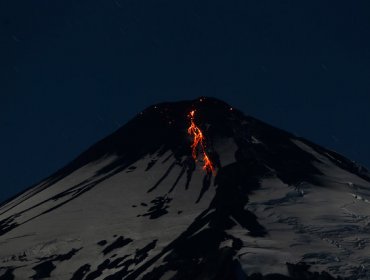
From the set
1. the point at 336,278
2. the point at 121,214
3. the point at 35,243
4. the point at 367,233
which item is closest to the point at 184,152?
the point at 121,214

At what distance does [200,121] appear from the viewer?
341 ft

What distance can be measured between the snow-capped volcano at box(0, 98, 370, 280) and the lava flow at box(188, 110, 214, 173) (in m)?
0.21

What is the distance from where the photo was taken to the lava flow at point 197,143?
88.1m

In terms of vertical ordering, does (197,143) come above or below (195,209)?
above

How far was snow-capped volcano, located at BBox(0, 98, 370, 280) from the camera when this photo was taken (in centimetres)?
6069

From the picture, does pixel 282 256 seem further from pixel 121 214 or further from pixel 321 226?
pixel 121 214

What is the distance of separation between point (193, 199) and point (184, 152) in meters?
16.5

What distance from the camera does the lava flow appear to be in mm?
88106

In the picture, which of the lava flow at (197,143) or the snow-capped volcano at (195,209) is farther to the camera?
the lava flow at (197,143)

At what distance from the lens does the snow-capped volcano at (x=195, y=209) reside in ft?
199

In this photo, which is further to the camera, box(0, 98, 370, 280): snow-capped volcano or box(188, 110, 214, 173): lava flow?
box(188, 110, 214, 173): lava flow

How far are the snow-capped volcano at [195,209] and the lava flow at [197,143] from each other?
0.21m

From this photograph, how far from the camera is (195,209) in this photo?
75000 mm

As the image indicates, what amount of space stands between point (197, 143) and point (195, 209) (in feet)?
73.2
